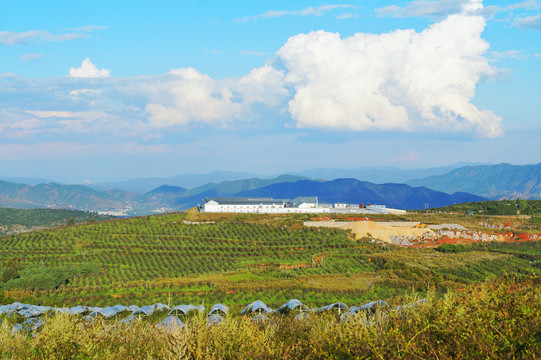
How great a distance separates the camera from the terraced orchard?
45.5 meters

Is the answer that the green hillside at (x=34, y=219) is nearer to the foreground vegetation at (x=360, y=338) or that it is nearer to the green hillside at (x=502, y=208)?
the green hillside at (x=502, y=208)

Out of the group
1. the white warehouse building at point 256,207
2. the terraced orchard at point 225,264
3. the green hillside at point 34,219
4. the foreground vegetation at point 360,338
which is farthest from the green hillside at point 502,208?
the green hillside at point 34,219

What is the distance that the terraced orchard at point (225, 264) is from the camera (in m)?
45.5

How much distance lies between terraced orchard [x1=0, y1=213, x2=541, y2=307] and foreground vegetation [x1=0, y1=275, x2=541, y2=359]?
60.7 ft

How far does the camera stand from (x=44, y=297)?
47625 millimetres

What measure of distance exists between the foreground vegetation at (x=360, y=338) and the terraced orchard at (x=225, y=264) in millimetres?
18510

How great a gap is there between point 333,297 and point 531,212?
83.0 meters

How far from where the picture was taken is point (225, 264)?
212 feet

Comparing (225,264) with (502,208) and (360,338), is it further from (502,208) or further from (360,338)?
(502,208)

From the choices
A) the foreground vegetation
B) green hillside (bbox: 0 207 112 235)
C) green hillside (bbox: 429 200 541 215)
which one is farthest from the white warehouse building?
the foreground vegetation

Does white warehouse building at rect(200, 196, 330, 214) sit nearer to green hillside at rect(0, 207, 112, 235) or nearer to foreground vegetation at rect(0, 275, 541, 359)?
green hillside at rect(0, 207, 112, 235)

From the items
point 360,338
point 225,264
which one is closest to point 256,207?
point 225,264

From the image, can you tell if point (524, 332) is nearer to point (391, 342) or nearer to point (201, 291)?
point (391, 342)

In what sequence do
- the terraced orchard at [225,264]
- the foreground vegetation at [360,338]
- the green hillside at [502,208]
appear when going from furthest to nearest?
the green hillside at [502,208]
the terraced orchard at [225,264]
the foreground vegetation at [360,338]
